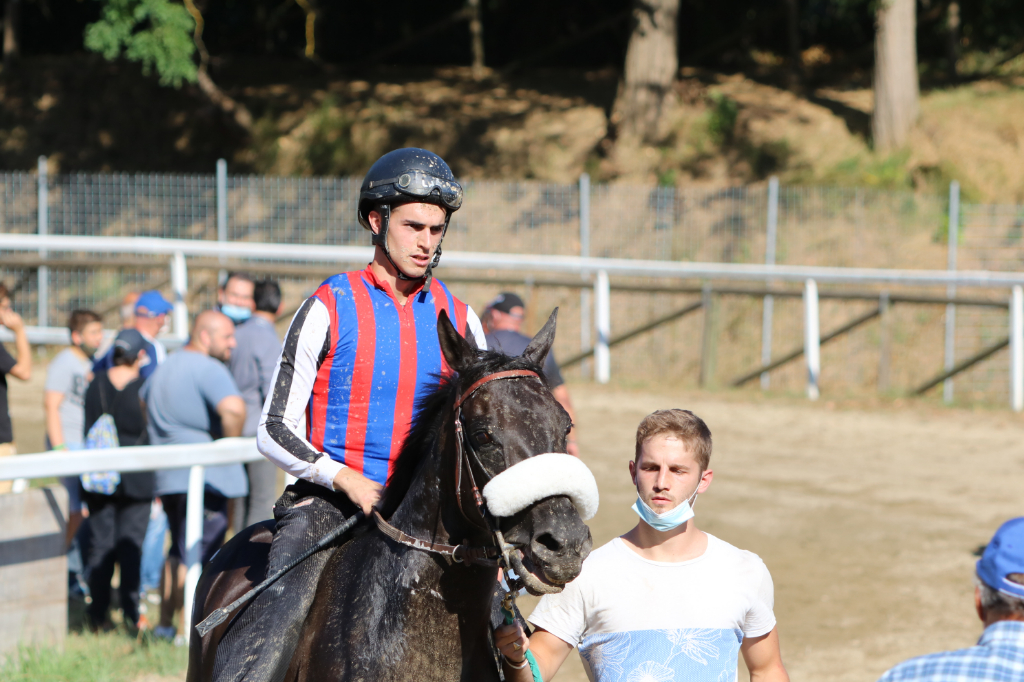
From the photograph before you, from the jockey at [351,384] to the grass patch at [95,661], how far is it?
229cm

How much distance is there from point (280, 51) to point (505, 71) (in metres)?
6.94

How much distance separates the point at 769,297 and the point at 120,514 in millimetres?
11002

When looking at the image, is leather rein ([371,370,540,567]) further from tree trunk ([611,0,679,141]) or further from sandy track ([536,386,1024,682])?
tree trunk ([611,0,679,141])

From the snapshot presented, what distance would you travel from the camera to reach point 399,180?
10.3ft

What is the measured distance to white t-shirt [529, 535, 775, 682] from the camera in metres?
2.88

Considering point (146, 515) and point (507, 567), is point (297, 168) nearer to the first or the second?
point (146, 515)

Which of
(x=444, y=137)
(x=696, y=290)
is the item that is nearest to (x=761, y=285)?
(x=696, y=290)

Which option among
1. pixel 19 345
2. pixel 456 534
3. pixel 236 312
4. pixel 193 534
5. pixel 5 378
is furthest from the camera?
pixel 236 312

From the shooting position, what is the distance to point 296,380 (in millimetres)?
3064

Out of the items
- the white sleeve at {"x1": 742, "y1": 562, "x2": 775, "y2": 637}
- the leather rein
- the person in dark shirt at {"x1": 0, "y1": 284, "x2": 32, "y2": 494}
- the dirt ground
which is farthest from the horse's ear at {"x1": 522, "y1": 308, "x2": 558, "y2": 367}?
the person in dark shirt at {"x1": 0, "y1": 284, "x2": 32, "y2": 494}

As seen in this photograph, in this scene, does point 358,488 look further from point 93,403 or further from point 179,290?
point 179,290

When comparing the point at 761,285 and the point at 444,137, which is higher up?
the point at 444,137

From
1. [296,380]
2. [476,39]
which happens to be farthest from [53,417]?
[476,39]

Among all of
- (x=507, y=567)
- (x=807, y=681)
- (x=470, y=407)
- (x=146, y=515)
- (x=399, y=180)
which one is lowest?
(x=807, y=681)
